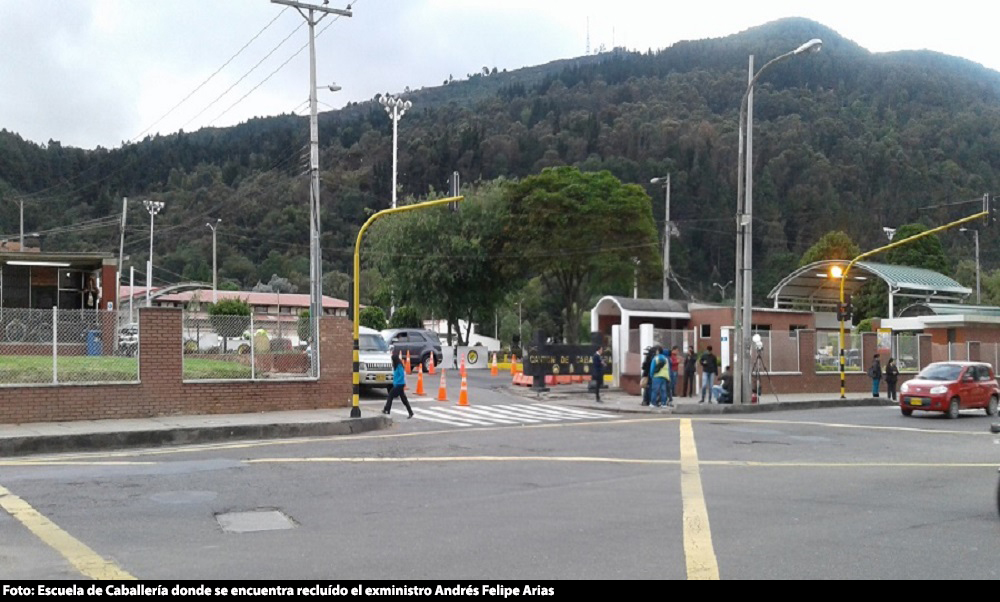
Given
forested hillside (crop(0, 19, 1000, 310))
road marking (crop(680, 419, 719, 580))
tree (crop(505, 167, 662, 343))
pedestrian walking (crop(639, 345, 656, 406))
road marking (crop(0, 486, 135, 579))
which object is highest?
forested hillside (crop(0, 19, 1000, 310))

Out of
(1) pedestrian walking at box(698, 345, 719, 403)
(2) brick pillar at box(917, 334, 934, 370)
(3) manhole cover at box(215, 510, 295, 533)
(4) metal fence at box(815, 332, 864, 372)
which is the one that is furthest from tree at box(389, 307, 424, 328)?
(3) manhole cover at box(215, 510, 295, 533)

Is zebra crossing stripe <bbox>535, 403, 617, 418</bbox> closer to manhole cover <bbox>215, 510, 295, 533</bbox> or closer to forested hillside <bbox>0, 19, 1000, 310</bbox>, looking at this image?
manhole cover <bbox>215, 510, 295, 533</bbox>

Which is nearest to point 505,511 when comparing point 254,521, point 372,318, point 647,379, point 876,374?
point 254,521

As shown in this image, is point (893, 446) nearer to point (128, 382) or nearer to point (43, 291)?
point (128, 382)

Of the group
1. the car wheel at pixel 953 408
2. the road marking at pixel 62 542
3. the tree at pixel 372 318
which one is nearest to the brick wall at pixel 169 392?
the road marking at pixel 62 542

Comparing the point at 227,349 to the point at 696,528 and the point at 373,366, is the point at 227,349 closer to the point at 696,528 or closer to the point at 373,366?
the point at 373,366

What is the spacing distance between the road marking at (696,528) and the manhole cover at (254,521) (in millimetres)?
4064

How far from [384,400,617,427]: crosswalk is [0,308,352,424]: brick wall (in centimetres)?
210

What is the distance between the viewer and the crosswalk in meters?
23.1

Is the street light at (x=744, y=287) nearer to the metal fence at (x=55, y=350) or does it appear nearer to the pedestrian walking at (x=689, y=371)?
the pedestrian walking at (x=689, y=371)

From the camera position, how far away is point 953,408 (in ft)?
87.0

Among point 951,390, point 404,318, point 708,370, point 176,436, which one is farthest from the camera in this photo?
point 404,318

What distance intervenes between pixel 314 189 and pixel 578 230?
32.6 m

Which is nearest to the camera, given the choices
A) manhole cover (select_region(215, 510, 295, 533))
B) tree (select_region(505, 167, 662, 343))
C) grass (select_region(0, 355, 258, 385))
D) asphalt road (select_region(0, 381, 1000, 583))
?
asphalt road (select_region(0, 381, 1000, 583))
